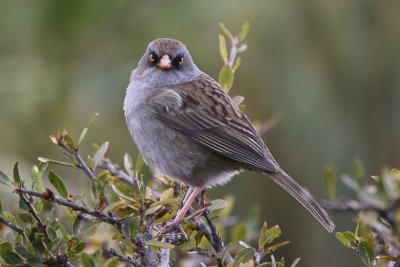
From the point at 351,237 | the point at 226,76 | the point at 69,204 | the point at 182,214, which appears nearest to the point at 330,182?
the point at 351,237

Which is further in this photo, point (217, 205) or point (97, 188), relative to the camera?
point (217, 205)

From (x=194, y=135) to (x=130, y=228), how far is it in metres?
1.25

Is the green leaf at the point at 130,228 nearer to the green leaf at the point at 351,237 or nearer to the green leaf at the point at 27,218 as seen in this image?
the green leaf at the point at 27,218

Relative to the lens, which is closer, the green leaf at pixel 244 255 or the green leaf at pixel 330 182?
the green leaf at pixel 330 182

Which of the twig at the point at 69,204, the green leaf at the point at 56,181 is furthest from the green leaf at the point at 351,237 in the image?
the green leaf at the point at 56,181

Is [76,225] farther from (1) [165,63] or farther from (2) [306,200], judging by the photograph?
(1) [165,63]

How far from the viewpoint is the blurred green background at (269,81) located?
5816 mm

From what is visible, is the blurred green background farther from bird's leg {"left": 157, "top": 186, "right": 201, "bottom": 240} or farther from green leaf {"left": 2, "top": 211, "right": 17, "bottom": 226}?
green leaf {"left": 2, "top": 211, "right": 17, "bottom": 226}

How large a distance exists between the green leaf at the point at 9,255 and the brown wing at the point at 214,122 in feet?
4.81

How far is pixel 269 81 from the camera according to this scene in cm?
605

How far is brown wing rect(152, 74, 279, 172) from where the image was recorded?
325cm

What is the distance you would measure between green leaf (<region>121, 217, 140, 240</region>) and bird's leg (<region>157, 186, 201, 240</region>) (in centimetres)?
36

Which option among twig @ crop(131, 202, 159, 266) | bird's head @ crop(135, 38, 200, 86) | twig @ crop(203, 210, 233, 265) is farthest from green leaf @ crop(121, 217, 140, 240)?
bird's head @ crop(135, 38, 200, 86)

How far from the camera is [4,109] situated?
5898 millimetres
